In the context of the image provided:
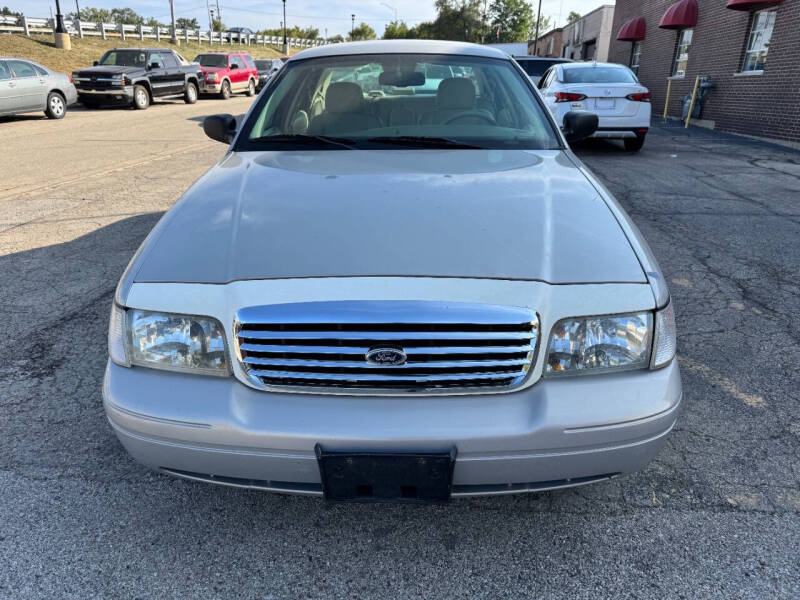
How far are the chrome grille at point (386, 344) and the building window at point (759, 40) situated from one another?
Answer: 14.4 m

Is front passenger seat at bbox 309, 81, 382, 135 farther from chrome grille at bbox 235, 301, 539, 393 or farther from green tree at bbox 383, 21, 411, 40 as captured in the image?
green tree at bbox 383, 21, 411, 40

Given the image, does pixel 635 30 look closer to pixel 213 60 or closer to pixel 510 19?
pixel 213 60

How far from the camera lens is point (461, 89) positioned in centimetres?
324

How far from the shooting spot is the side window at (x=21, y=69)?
1320 centimetres

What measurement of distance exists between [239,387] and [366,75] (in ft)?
7.59

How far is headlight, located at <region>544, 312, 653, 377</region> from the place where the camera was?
1.72 m

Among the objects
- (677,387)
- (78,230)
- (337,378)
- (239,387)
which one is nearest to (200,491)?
(239,387)

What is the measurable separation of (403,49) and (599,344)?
239cm

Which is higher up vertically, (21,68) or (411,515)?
(21,68)

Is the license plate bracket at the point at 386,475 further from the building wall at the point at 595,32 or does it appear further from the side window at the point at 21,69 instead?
the building wall at the point at 595,32

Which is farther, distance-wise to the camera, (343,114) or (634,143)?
(634,143)

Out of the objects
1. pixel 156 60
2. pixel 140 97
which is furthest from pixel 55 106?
pixel 156 60

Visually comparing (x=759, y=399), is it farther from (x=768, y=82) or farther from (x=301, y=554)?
(x=768, y=82)

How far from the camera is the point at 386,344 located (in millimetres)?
1651
